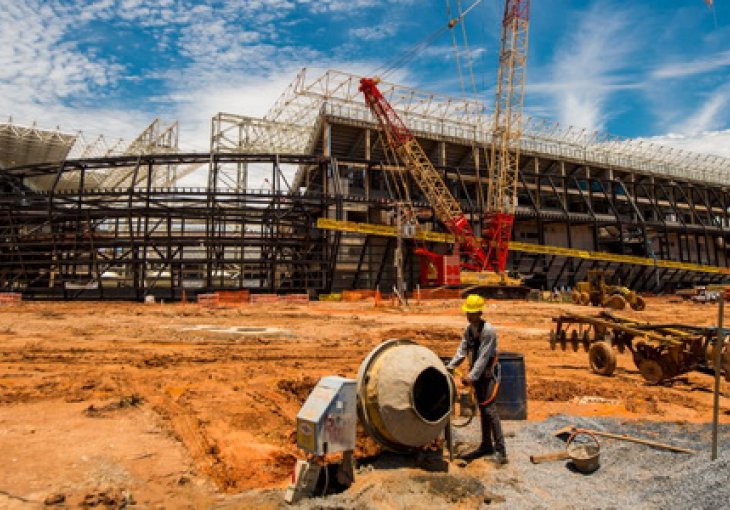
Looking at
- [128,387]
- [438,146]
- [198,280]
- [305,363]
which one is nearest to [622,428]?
[305,363]

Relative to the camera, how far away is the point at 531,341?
1447 cm

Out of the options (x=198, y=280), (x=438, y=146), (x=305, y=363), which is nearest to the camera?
(x=305, y=363)

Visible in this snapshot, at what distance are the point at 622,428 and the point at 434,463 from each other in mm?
2643

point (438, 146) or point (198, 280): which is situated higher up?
point (438, 146)

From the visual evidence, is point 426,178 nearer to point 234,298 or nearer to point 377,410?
point 234,298

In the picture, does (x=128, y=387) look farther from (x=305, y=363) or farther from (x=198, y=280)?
(x=198, y=280)

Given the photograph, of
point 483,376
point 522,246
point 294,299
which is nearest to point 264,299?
point 294,299

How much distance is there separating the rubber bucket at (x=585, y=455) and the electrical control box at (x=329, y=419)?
7.55ft

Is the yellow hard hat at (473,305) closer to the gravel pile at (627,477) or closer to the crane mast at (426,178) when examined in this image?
the gravel pile at (627,477)

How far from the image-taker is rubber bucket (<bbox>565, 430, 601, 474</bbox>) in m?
4.41

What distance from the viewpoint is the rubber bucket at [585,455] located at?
4406 millimetres

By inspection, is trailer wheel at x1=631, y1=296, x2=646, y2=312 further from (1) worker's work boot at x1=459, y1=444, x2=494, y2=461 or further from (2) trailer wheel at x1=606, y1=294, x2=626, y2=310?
(1) worker's work boot at x1=459, y1=444, x2=494, y2=461

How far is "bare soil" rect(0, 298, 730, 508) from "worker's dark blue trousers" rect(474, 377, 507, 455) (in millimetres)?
989

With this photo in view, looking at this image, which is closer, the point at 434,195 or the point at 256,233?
the point at 256,233
